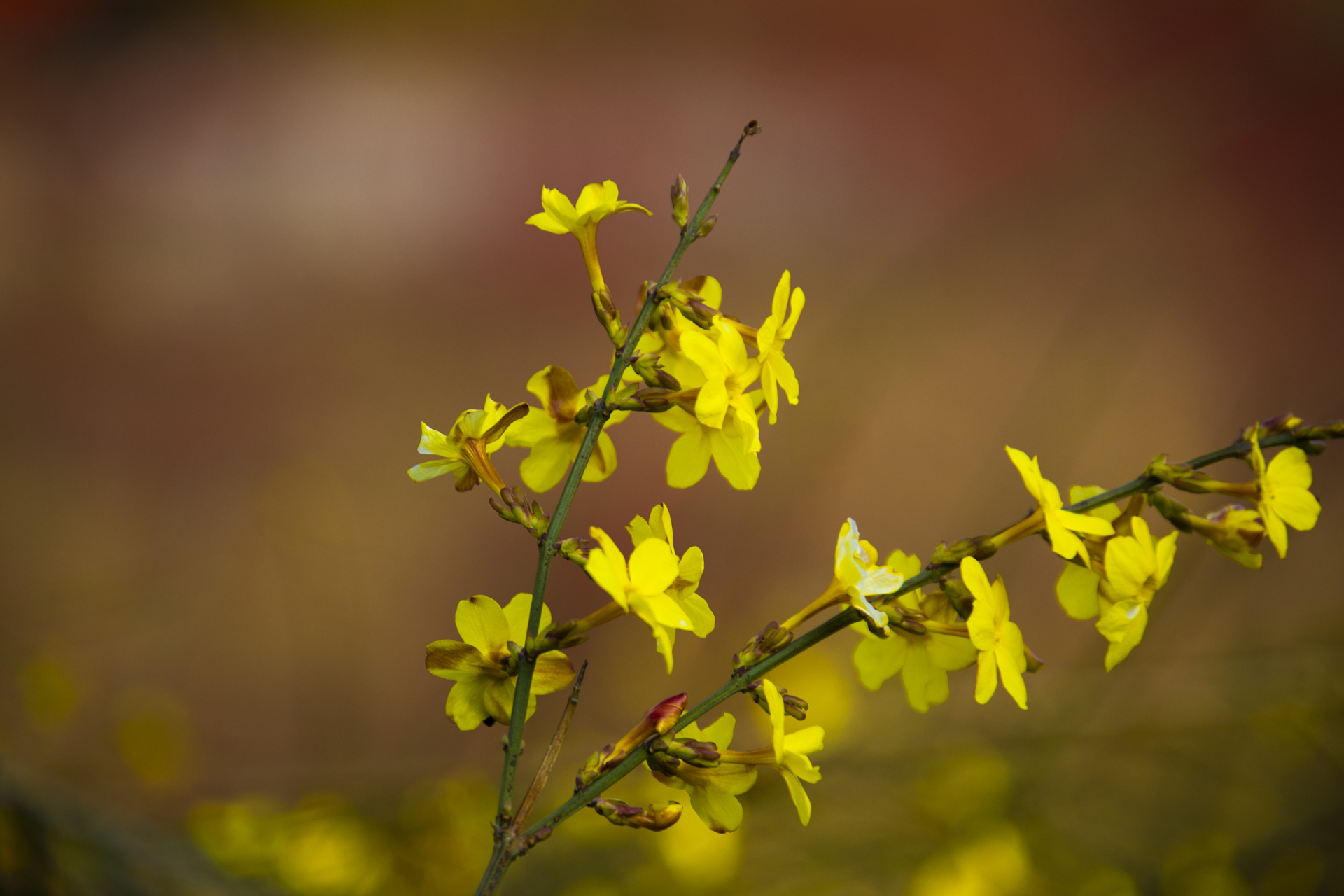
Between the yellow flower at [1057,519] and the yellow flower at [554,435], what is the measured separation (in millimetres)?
106

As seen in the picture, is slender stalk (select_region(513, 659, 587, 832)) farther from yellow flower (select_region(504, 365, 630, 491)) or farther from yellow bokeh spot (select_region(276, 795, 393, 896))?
yellow bokeh spot (select_region(276, 795, 393, 896))

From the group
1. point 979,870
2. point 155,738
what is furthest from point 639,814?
point 155,738

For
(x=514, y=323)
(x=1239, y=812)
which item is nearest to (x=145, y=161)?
(x=514, y=323)

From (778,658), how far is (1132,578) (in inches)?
3.6

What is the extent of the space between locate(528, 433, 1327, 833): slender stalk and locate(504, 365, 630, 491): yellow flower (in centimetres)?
7

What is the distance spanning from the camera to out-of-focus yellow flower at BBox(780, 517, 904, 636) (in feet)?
0.64

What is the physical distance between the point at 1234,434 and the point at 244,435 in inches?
49.0

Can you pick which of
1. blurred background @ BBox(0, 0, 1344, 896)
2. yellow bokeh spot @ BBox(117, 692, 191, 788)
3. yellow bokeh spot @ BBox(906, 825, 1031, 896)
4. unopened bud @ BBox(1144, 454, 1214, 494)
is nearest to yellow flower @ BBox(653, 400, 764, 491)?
unopened bud @ BBox(1144, 454, 1214, 494)

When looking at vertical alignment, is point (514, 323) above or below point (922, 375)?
above

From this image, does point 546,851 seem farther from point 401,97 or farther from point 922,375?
point 401,97

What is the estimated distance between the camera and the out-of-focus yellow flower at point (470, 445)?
20 cm

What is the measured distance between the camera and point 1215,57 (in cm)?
108

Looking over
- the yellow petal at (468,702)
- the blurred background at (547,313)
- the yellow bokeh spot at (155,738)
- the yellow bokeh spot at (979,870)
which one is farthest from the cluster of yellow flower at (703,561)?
the yellow bokeh spot at (155,738)

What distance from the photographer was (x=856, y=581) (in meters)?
0.20
